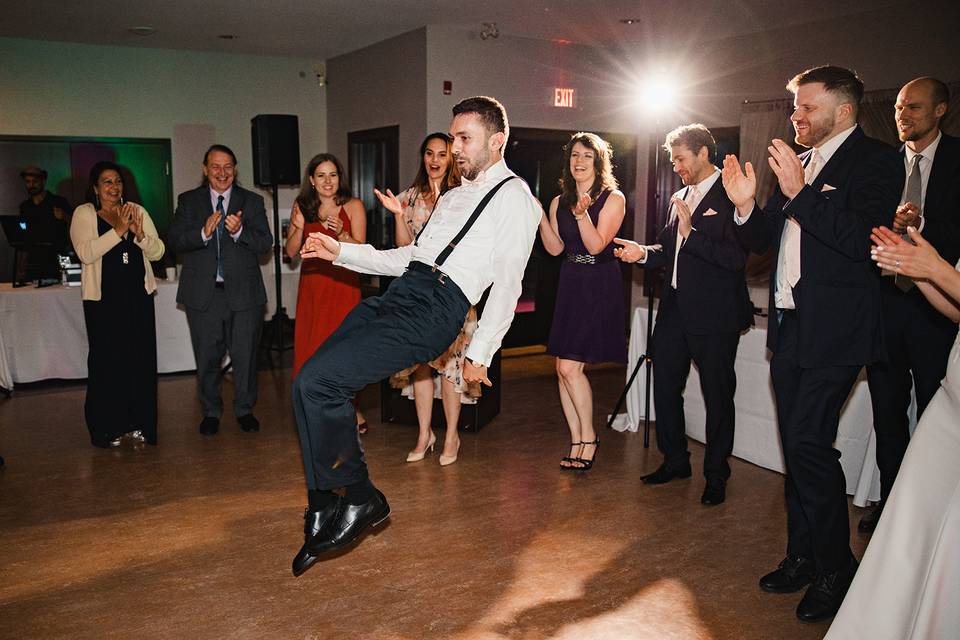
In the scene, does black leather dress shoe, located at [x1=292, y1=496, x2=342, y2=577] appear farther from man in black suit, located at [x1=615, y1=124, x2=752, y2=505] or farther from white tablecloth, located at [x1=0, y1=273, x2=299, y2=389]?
white tablecloth, located at [x1=0, y1=273, x2=299, y2=389]

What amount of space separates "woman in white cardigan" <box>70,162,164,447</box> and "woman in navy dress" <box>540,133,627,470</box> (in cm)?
239

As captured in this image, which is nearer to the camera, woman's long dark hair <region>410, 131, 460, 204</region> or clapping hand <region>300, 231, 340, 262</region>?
clapping hand <region>300, 231, 340, 262</region>

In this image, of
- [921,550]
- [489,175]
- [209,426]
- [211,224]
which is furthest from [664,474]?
[211,224]

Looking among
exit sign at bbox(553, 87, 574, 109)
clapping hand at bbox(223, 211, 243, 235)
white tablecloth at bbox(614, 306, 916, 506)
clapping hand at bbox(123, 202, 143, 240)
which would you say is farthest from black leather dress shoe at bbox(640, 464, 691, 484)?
exit sign at bbox(553, 87, 574, 109)

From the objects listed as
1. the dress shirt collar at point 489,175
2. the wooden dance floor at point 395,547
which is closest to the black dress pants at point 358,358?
the dress shirt collar at point 489,175

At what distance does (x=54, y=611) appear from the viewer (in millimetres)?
2861

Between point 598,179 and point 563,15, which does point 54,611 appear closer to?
point 598,179

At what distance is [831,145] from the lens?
113 inches

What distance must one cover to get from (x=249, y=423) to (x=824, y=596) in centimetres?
356

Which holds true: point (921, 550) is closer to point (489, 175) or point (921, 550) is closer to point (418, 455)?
point (489, 175)

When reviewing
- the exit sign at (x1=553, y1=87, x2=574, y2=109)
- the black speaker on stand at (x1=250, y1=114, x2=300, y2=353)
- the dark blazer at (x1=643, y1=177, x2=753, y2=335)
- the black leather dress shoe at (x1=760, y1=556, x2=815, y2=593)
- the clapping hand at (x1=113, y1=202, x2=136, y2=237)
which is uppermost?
the exit sign at (x1=553, y1=87, x2=574, y2=109)

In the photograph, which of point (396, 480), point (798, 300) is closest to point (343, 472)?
point (396, 480)

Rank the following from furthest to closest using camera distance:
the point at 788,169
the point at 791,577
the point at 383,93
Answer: the point at 383,93 < the point at 791,577 < the point at 788,169

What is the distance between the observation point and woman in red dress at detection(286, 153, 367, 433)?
4691mm
